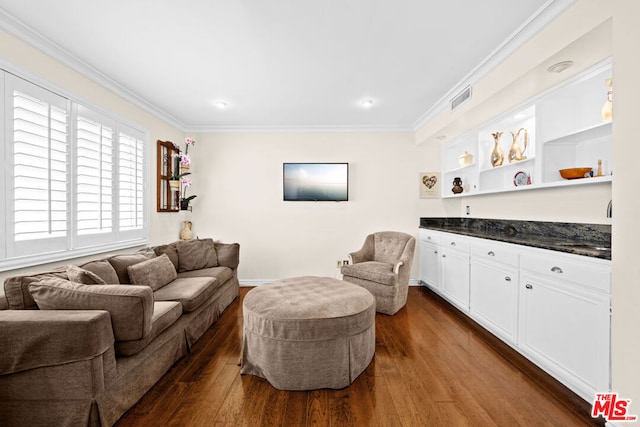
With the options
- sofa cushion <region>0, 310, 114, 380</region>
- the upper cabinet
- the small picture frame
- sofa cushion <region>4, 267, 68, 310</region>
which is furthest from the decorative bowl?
sofa cushion <region>4, 267, 68, 310</region>

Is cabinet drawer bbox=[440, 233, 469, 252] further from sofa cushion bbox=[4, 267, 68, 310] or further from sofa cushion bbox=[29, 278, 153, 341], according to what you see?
sofa cushion bbox=[4, 267, 68, 310]

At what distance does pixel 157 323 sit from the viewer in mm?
1990

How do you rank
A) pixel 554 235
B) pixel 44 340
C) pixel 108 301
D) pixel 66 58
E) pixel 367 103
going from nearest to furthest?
pixel 44 340 → pixel 108 301 → pixel 66 58 → pixel 554 235 → pixel 367 103

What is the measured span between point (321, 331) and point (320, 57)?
225cm

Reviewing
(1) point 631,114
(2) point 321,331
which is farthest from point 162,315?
(1) point 631,114

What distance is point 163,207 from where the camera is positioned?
3.90 meters

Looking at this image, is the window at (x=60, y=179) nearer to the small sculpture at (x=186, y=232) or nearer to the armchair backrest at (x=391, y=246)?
the small sculpture at (x=186, y=232)

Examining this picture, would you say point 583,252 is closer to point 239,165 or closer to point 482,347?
point 482,347

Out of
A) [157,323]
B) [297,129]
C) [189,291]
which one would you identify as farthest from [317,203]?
[157,323]

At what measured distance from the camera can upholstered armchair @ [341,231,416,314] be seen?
10.8ft

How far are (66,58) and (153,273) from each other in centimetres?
203

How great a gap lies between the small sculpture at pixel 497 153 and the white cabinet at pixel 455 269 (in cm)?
101

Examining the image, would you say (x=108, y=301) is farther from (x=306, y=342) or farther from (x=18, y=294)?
(x=306, y=342)

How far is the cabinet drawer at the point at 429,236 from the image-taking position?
3.85m
